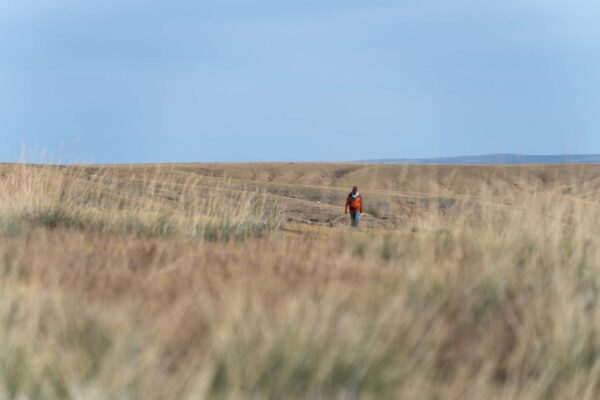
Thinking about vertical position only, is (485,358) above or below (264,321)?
below

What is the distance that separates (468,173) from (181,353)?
72.8 metres

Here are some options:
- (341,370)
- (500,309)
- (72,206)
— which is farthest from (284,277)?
(72,206)

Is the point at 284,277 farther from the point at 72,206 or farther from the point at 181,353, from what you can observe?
the point at 72,206

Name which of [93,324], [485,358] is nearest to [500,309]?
[485,358]

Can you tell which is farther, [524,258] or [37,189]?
[37,189]

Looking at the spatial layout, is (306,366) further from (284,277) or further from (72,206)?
(72,206)

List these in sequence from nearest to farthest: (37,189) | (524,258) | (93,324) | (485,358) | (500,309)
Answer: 1. (93,324)
2. (485,358)
3. (500,309)
4. (524,258)
5. (37,189)

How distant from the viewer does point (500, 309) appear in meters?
6.60

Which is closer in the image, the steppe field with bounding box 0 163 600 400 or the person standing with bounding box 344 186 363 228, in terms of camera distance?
the steppe field with bounding box 0 163 600 400

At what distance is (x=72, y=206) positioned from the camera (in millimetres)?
13266

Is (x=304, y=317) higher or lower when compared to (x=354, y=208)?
higher

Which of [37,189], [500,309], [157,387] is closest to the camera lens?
[157,387]

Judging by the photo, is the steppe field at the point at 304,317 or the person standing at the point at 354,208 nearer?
the steppe field at the point at 304,317

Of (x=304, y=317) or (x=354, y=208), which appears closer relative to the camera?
(x=304, y=317)
